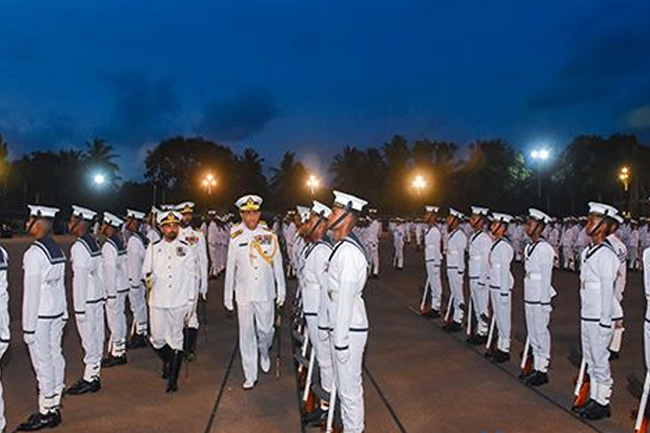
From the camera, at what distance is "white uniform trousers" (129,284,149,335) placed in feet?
37.7

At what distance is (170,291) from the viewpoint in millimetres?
8578

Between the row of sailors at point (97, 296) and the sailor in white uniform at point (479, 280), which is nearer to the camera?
the row of sailors at point (97, 296)

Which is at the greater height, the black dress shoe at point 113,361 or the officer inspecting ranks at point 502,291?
the officer inspecting ranks at point 502,291

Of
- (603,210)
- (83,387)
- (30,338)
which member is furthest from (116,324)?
(603,210)

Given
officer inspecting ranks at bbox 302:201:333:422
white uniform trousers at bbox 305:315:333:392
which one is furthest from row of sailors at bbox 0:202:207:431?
white uniform trousers at bbox 305:315:333:392

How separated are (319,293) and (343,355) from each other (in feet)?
7.51

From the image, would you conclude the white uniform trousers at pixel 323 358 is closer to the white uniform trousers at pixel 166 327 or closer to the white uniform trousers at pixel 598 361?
the white uniform trousers at pixel 166 327

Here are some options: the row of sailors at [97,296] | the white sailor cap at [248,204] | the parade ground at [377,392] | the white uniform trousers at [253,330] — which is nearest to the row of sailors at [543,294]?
the parade ground at [377,392]

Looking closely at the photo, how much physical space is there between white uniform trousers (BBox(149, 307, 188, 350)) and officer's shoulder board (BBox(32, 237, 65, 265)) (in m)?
1.79

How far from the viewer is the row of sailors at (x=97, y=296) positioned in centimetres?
686

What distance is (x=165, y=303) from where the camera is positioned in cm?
855

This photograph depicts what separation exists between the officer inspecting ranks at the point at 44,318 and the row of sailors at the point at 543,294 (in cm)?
579

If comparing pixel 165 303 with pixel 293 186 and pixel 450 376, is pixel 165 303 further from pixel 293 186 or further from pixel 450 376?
pixel 293 186

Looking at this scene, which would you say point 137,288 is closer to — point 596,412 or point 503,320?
point 503,320
